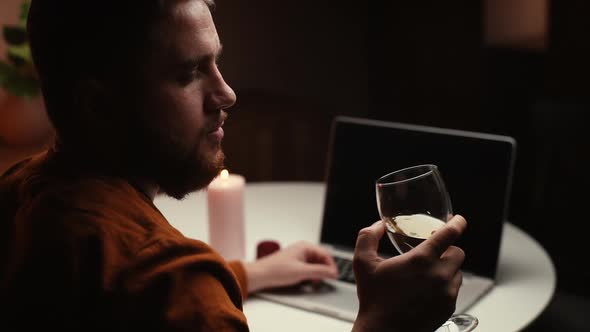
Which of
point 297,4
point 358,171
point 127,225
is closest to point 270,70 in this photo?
point 297,4

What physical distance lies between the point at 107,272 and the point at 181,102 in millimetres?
260

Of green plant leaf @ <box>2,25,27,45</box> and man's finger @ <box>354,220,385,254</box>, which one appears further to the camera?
green plant leaf @ <box>2,25,27,45</box>

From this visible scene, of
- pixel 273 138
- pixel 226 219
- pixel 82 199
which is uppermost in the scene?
pixel 82 199

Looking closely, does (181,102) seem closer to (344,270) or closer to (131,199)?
(131,199)

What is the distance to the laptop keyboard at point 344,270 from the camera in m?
1.27

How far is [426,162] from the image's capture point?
1.33 meters

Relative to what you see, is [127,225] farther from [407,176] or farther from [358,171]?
[358,171]

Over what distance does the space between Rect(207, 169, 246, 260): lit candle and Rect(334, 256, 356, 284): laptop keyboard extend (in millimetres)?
193

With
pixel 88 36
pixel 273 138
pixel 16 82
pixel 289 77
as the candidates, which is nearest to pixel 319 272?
pixel 88 36

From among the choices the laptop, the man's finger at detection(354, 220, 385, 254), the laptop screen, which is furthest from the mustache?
the laptop screen

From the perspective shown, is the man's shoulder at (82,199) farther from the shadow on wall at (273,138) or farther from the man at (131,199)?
the shadow on wall at (273,138)

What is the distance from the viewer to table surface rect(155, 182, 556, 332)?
3.67 feet

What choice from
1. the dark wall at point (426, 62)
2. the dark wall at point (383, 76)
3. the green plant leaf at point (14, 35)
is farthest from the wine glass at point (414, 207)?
the dark wall at point (426, 62)

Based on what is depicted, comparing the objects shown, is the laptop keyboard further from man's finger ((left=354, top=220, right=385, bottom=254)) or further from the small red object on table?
man's finger ((left=354, top=220, right=385, bottom=254))
